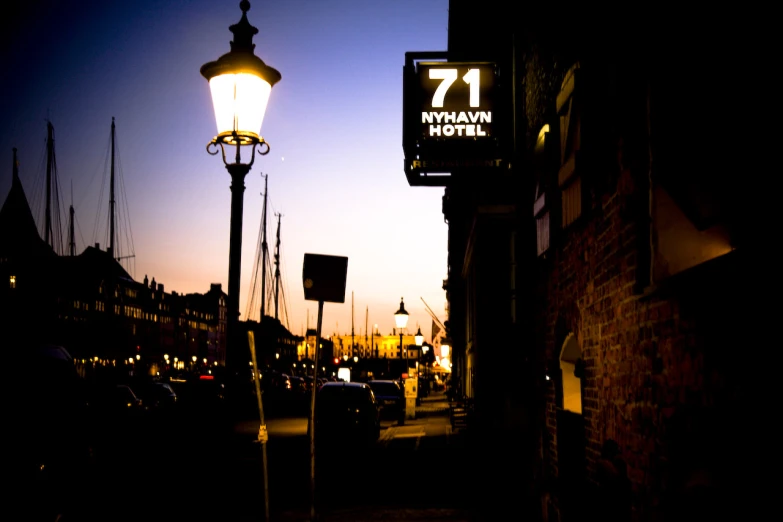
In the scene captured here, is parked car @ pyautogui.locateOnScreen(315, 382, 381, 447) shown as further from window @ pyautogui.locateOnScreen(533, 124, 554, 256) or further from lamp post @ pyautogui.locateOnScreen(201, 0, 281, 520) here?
lamp post @ pyautogui.locateOnScreen(201, 0, 281, 520)

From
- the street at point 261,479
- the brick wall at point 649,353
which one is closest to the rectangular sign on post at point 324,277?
the street at point 261,479

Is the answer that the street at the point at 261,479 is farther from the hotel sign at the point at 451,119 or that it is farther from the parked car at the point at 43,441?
the hotel sign at the point at 451,119

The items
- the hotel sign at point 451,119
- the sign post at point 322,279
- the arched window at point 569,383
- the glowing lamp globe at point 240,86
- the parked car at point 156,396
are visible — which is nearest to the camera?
the glowing lamp globe at point 240,86

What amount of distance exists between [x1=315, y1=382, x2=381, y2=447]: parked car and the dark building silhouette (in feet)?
34.3

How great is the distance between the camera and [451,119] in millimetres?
9305

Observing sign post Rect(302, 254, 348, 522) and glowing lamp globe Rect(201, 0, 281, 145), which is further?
sign post Rect(302, 254, 348, 522)

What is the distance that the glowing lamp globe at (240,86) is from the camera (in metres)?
7.25

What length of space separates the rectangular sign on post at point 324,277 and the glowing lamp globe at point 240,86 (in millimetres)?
2406

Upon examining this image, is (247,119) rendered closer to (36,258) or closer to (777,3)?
(777,3)

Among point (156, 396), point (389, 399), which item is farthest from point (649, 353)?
point (156, 396)

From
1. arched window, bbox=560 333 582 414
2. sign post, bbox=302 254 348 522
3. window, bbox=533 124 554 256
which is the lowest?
arched window, bbox=560 333 582 414

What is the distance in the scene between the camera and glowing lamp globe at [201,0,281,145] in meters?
7.25

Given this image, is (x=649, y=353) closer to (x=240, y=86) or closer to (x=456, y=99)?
(x=240, y=86)

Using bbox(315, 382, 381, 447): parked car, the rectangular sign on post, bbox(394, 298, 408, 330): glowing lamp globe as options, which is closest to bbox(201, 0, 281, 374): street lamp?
the rectangular sign on post
